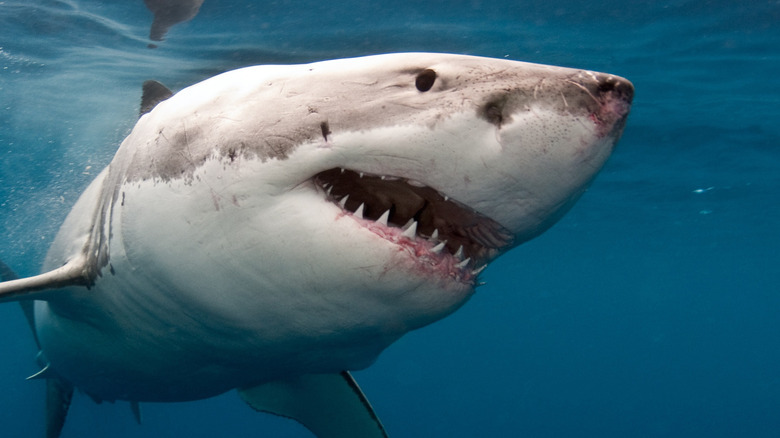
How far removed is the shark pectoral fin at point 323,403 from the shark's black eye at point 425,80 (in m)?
2.90

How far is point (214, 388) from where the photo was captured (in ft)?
14.3

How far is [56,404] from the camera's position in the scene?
23.8ft

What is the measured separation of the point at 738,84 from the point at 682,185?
10.1 m

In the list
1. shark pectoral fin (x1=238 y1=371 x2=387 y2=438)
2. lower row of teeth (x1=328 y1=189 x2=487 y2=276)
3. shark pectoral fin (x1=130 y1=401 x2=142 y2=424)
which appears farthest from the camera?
shark pectoral fin (x1=130 y1=401 x2=142 y2=424)

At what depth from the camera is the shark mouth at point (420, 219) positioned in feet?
6.93

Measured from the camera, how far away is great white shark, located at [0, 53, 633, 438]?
1866 mm

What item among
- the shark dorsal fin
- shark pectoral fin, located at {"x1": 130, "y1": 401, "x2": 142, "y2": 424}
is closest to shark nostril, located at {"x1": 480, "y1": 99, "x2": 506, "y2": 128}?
the shark dorsal fin

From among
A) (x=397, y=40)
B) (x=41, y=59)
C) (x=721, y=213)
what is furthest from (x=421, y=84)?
(x=721, y=213)

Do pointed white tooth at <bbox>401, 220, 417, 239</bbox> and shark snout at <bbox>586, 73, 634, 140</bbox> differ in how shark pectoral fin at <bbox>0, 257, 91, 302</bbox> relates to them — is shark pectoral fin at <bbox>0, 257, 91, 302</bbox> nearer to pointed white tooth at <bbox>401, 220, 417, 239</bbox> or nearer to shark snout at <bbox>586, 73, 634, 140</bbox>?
pointed white tooth at <bbox>401, 220, 417, 239</bbox>

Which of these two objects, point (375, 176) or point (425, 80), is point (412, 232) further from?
point (425, 80)

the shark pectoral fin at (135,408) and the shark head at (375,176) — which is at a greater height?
the shark head at (375,176)

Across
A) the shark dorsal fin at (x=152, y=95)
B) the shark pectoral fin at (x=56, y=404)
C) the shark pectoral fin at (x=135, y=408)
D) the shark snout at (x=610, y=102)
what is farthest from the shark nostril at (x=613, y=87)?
the shark pectoral fin at (x=135, y=408)

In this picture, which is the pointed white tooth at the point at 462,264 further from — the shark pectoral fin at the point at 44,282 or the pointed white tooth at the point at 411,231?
the shark pectoral fin at the point at 44,282

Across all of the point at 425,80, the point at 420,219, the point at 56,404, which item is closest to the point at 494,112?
the point at 425,80
